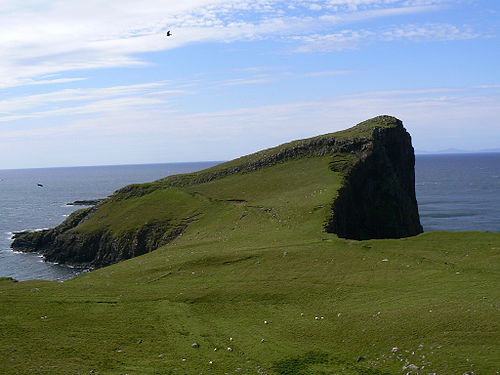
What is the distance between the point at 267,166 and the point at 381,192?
946 inches

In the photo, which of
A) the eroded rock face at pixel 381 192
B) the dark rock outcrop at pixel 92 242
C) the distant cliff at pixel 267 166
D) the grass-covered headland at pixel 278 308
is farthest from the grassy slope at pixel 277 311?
the eroded rock face at pixel 381 192

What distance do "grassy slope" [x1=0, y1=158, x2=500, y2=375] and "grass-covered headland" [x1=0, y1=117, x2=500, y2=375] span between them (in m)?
0.09

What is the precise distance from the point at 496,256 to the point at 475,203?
455 feet

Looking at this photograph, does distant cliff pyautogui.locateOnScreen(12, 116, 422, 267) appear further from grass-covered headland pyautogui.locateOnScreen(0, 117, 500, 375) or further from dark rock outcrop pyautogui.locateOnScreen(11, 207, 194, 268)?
grass-covered headland pyautogui.locateOnScreen(0, 117, 500, 375)

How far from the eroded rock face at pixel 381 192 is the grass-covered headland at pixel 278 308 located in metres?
12.2

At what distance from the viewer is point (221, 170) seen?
102125 mm

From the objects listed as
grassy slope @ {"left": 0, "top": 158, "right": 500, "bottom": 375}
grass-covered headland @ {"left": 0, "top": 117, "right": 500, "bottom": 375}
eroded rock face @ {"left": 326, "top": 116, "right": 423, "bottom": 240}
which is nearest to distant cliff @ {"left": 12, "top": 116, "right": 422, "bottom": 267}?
eroded rock face @ {"left": 326, "top": 116, "right": 423, "bottom": 240}

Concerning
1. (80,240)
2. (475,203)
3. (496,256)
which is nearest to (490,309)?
(496,256)

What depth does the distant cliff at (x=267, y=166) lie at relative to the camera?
77938 mm

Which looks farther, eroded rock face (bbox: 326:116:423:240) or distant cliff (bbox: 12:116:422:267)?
distant cliff (bbox: 12:116:422:267)

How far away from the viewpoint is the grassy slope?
22.8 metres

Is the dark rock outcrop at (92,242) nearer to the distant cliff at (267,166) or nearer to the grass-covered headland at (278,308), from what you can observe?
the distant cliff at (267,166)

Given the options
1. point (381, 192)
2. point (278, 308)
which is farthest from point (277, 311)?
point (381, 192)

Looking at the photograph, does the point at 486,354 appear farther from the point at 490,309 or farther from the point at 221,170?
the point at 221,170
